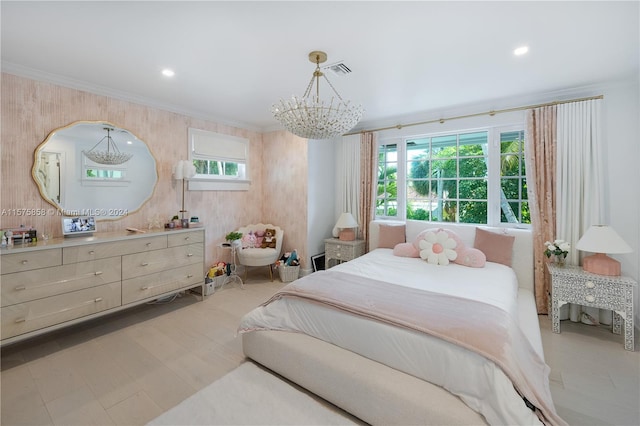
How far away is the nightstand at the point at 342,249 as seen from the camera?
4.10 metres

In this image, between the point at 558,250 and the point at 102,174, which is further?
the point at 102,174

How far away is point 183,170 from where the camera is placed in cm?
348

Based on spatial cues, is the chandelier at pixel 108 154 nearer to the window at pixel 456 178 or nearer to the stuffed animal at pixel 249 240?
the stuffed animal at pixel 249 240

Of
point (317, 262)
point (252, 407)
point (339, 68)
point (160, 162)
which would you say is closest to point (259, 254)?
point (317, 262)

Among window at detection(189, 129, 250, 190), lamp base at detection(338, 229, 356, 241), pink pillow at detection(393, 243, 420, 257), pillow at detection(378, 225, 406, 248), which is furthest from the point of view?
lamp base at detection(338, 229, 356, 241)

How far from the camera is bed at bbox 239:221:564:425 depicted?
1332 mm

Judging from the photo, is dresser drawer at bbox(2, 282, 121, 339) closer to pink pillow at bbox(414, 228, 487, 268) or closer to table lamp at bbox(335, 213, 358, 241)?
table lamp at bbox(335, 213, 358, 241)

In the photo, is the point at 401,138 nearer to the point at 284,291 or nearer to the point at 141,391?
the point at 284,291

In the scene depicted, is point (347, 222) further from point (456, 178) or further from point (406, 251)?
point (456, 178)

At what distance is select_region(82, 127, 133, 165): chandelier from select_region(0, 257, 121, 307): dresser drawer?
1.15 m

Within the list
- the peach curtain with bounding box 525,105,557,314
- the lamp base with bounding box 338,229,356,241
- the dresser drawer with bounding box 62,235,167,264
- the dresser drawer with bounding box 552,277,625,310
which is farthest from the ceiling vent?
the dresser drawer with bounding box 552,277,625,310

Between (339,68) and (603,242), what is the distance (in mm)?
2824

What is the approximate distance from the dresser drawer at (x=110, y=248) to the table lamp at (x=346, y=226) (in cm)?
234

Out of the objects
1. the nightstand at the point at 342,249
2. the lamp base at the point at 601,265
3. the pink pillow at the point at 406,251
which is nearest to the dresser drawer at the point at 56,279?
the nightstand at the point at 342,249
